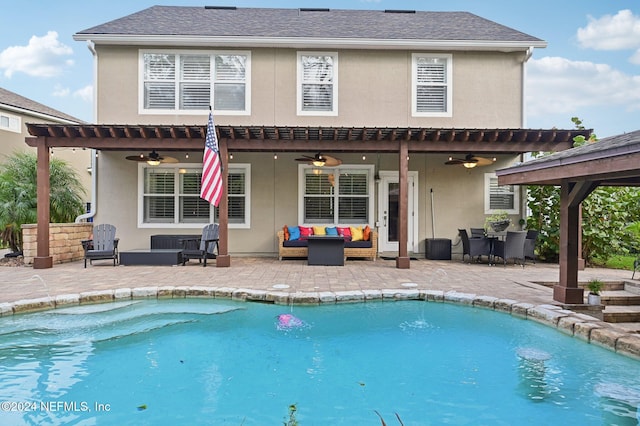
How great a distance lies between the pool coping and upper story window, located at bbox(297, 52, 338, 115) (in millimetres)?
5973

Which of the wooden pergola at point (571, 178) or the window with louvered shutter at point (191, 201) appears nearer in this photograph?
the wooden pergola at point (571, 178)

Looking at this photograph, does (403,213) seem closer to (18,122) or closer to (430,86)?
(430,86)

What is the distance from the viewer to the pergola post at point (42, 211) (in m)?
8.39

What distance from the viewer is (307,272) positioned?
8.09m

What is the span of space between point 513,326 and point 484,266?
4.63 m

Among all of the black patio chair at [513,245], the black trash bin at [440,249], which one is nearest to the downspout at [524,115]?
the black patio chair at [513,245]

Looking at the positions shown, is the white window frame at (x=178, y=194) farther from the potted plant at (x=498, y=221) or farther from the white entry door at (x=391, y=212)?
the potted plant at (x=498, y=221)

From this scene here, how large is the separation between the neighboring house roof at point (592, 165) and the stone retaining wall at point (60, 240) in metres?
9.73

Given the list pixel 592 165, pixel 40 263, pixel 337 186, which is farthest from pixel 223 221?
pixel 592 165

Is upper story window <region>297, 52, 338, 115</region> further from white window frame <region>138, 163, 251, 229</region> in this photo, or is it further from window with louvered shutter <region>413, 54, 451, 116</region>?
white window frame <region>138, 163, 251, 229</region>

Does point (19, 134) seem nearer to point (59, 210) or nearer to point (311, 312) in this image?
point (59, 210)

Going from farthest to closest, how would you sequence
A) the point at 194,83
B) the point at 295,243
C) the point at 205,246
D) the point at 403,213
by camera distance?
the point at 194,83 < the point at 295,243 < the point at 205,246 < the point at 403,213

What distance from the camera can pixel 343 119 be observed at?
34.4 feet

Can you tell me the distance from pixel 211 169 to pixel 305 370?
5249 millimetres
